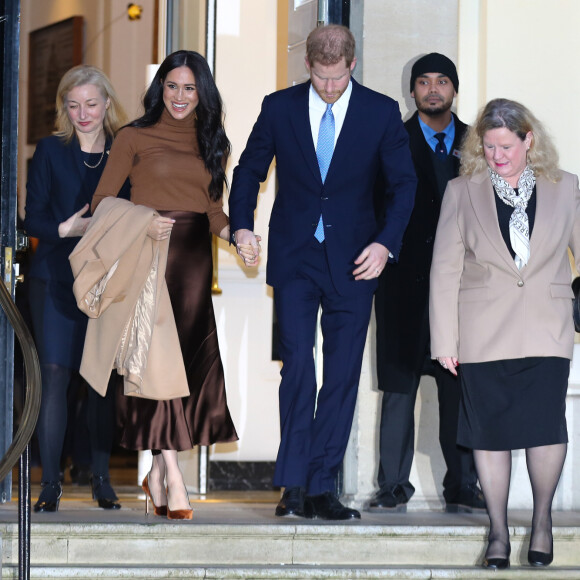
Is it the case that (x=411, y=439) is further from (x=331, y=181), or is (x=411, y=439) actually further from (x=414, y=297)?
(x=331, y=181)

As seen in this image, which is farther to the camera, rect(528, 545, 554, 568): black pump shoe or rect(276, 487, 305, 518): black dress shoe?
rect(276, 487, 305, 518): black dress shoe

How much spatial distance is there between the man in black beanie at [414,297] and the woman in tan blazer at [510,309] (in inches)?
22.9

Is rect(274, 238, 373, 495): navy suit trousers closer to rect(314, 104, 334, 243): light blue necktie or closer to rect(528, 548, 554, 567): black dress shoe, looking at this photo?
rect(314, 104, 334, 243): light blue necktie

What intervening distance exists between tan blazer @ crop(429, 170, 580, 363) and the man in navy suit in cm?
24

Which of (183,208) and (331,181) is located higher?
(331,181)

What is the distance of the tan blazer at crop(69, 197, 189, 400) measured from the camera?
15.2ft

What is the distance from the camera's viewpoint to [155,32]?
28.0 feet

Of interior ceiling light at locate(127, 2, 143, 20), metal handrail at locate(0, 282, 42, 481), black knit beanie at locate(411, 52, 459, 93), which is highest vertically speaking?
interior ceiling light at locate(127, 2, 143, 20)

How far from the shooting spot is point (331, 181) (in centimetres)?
477

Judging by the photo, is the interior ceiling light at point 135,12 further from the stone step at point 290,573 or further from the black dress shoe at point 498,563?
the black dress shoe at point 498,563

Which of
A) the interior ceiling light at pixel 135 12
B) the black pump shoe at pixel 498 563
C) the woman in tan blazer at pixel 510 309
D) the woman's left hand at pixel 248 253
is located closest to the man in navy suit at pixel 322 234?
the woman's left hand at pixel 248 253

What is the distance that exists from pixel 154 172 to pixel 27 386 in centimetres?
110

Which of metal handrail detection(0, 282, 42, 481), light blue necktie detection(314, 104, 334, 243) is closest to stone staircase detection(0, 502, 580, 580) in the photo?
metal handrail detection(0, 282, 42, 481)

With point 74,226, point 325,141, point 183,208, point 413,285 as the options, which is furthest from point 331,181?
point 74,226
